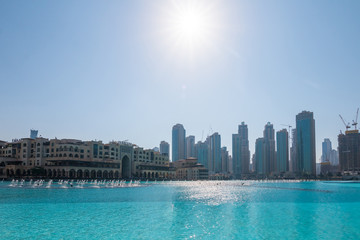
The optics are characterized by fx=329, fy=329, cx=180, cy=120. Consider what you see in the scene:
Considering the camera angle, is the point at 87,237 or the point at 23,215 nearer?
the point at 87,237

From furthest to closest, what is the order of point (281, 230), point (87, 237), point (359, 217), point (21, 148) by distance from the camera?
1. point (21, 148)
2. point (359, 217)
3. point (281, 230)
4. point (87, 237)

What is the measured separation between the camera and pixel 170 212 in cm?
4553

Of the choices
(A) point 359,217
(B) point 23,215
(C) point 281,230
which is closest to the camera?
(C) point 281,230

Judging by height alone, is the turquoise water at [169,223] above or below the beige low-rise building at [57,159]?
below

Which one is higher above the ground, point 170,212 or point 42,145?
point 42,145

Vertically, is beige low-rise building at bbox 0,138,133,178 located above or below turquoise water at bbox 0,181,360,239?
above

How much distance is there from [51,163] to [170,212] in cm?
14010

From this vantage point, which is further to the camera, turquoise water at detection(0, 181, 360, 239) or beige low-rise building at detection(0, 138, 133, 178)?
beige low-rise building at detection(0, 138, 133, 178)

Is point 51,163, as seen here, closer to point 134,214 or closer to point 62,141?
point 62,141

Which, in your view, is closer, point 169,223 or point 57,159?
point 169,223

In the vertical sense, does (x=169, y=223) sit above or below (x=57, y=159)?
below

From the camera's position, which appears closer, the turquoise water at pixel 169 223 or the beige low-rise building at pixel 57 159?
the turquoise water at pixel 169 223

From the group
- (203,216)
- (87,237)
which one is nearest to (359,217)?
(203,216)

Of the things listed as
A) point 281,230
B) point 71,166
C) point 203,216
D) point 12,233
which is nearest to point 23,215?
point 12,233
